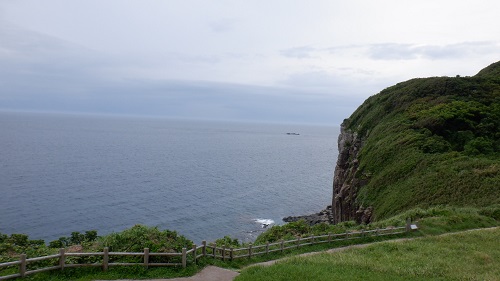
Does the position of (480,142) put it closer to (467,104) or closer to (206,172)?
(467,104)

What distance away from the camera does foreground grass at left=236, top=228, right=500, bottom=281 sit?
18.8m

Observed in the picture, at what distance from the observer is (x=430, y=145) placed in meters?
48.3

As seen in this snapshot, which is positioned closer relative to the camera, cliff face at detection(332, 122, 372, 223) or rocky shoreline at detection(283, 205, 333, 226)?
cliff face at detection(332, 122, 372, 223)

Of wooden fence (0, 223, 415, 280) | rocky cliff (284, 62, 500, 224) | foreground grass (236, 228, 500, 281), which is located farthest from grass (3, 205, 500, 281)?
rocky cliff (284, 62, 500, 224)

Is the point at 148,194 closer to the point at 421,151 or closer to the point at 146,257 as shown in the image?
the point at 421,151

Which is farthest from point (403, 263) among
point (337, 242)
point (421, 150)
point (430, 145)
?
point (430, 145)

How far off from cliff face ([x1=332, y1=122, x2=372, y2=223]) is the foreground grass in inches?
691

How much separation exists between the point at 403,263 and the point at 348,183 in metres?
33.2

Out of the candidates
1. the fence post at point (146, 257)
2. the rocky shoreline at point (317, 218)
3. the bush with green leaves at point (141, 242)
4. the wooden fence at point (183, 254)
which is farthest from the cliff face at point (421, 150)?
the fence post at point (146, 257)

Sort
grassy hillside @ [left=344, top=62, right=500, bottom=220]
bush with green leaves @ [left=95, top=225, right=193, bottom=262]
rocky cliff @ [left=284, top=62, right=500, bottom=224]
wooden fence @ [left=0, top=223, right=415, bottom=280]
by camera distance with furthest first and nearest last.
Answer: rocky cliff @ [left=284, top=62, right=500, bottom=224], grassy hillside @ [left=344, top=62, right=500, bottom=220], bush with green leaves @ [left=95, top=225, right=193, bottom=262], wooden fence @ [left=0, top=223, right=415, bottom=280]

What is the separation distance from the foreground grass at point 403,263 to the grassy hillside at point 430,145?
1189cm

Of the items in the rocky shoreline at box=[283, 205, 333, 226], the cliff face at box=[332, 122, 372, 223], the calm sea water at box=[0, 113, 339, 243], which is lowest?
the rocky shoreline at box=[283, 205, 333, 226]

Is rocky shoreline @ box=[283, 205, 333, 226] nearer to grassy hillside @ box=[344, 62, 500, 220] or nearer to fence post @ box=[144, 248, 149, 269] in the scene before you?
grassy hillside @ box=[344, 62, 500, 220]

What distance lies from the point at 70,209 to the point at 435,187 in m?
55.3
